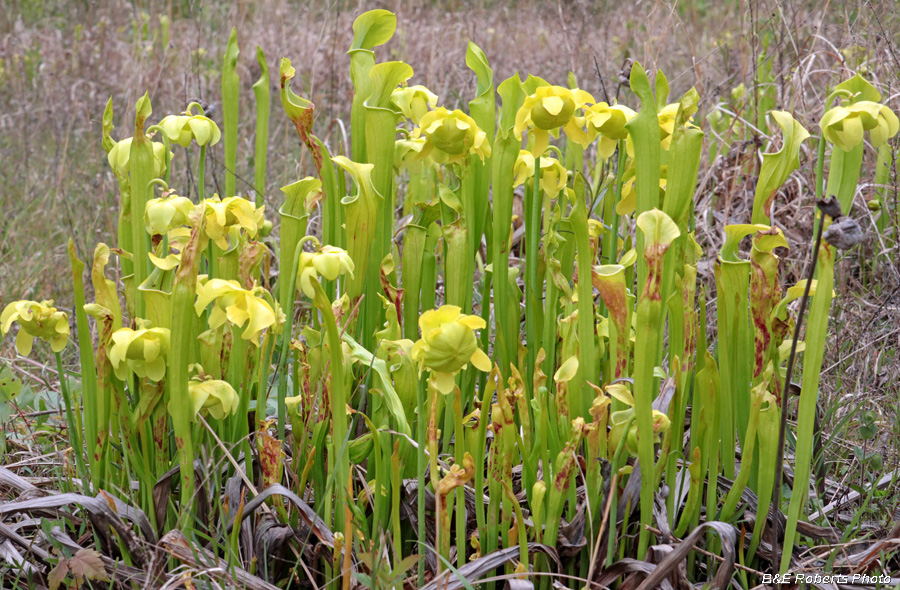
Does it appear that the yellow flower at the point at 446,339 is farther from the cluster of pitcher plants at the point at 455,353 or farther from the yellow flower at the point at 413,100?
the yellow flower at the point at 413,100

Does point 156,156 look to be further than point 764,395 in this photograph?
Yes

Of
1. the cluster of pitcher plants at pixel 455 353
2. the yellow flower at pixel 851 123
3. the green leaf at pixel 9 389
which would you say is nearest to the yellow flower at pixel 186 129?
the cluster of pitcher plants at pixel 455 353

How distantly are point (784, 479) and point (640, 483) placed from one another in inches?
12.5

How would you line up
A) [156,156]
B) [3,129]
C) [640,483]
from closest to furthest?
[640,483], [156,156], [3,129]

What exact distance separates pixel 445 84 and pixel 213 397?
8.64 feet

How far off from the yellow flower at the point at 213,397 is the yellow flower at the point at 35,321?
0.60 ft

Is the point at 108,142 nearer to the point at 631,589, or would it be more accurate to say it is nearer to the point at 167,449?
the point at 167,449

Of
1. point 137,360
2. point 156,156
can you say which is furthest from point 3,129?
point 137,360

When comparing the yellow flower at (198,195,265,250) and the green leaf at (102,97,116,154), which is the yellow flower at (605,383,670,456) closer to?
the yellow flower at (198,195,265,250)

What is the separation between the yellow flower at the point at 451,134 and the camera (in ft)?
3.07

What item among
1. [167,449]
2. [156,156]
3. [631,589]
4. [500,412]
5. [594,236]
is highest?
[156,156]

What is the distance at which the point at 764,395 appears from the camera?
89cm

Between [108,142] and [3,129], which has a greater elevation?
[108,142]

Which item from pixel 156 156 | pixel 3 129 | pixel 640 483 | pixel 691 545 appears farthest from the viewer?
pixel 3 129
